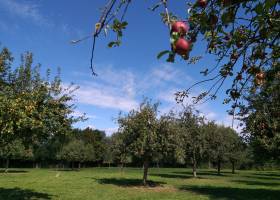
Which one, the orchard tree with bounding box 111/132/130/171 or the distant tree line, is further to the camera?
the orchard tree with bounding box 111/132/130/171

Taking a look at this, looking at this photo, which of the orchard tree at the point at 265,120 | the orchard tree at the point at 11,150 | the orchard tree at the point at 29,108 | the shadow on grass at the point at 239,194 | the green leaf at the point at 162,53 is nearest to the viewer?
the green leaf at the point at 162,53

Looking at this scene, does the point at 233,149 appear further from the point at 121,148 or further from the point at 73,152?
the point at 121,148

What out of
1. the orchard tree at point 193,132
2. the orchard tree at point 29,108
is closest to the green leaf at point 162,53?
the orchard tree at point 29,108

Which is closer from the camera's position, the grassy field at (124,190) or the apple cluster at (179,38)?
the apple cluster at (179,38)

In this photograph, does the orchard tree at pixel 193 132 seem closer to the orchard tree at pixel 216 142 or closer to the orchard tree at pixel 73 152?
the orchard tree at pixel 216 142

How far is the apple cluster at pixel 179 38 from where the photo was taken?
2.10 m

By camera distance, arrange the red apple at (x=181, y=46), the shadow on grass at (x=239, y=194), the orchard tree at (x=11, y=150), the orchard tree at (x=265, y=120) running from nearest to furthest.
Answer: the red apple at (x=181, y=46), the orchard tree at (x=265, y=120), the shadow on grass at (x=239, y=194), the orchard tree at (x=11, y=150)

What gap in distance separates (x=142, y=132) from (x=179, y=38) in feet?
90.1

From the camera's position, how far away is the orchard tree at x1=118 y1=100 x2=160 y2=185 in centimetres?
2916

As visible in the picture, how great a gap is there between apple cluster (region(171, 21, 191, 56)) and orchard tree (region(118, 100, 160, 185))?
2695 cm

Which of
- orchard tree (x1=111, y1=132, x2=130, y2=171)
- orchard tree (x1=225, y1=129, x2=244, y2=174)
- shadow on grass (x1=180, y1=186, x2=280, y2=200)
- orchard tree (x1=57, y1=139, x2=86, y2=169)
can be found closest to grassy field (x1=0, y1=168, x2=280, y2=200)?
shadow on grass (x1=180, y1=186, x2=280, y2=200)

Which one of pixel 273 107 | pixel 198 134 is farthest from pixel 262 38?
pixel 198 134

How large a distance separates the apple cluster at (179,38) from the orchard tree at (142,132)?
27.0 meters

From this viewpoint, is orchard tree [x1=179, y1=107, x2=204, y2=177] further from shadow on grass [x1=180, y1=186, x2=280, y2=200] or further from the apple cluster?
the apple cluster
